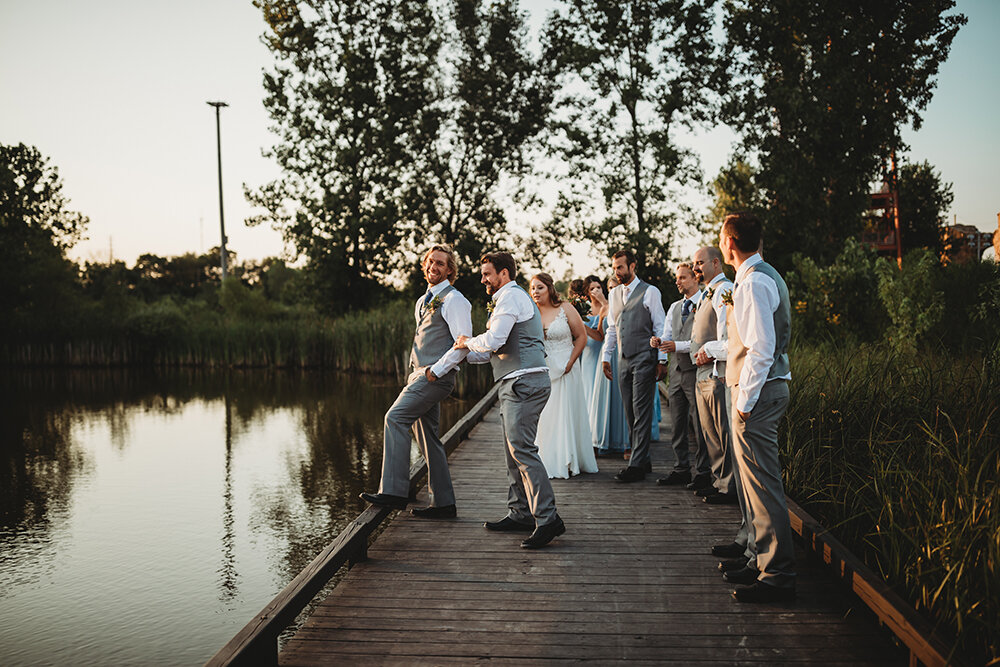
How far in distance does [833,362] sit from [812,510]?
3.37 m

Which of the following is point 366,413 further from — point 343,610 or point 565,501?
point 343,610

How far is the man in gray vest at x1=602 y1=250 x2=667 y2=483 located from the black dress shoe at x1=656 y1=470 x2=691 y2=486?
29 cm

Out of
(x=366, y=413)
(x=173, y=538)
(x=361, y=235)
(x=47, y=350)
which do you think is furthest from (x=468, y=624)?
(x=47, y=350)

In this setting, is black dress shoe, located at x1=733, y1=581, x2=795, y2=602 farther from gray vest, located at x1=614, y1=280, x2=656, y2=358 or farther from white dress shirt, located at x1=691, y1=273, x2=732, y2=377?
gray vest, located at x1=614, y1=280, x2=656, y2=358

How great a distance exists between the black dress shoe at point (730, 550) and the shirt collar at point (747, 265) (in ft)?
5.84

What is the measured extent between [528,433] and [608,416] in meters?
3.50

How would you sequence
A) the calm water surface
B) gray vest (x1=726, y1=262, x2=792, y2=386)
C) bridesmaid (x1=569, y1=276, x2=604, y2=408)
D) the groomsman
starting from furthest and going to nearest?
1. bridesmaid (x1=569, y1=276, x2=604, y2=408)
2. the calm water surface
3. the groomsman
4. gray vest (x1=726, y1=262, x2=792, y2=386)

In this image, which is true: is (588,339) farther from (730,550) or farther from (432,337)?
(730,550)

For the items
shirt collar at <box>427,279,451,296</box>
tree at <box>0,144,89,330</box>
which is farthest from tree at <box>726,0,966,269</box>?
tree at <box>0,144,89,330</box>

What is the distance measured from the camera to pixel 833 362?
8.45 metres

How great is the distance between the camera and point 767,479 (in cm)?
390

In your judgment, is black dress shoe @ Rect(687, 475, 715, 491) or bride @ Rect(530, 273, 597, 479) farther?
bride @ Rect(530, 273, 597, 479)

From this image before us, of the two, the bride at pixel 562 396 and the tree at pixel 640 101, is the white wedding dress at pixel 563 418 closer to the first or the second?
the bride at pixel 562 396

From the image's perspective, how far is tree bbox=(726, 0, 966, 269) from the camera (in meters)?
21.9
